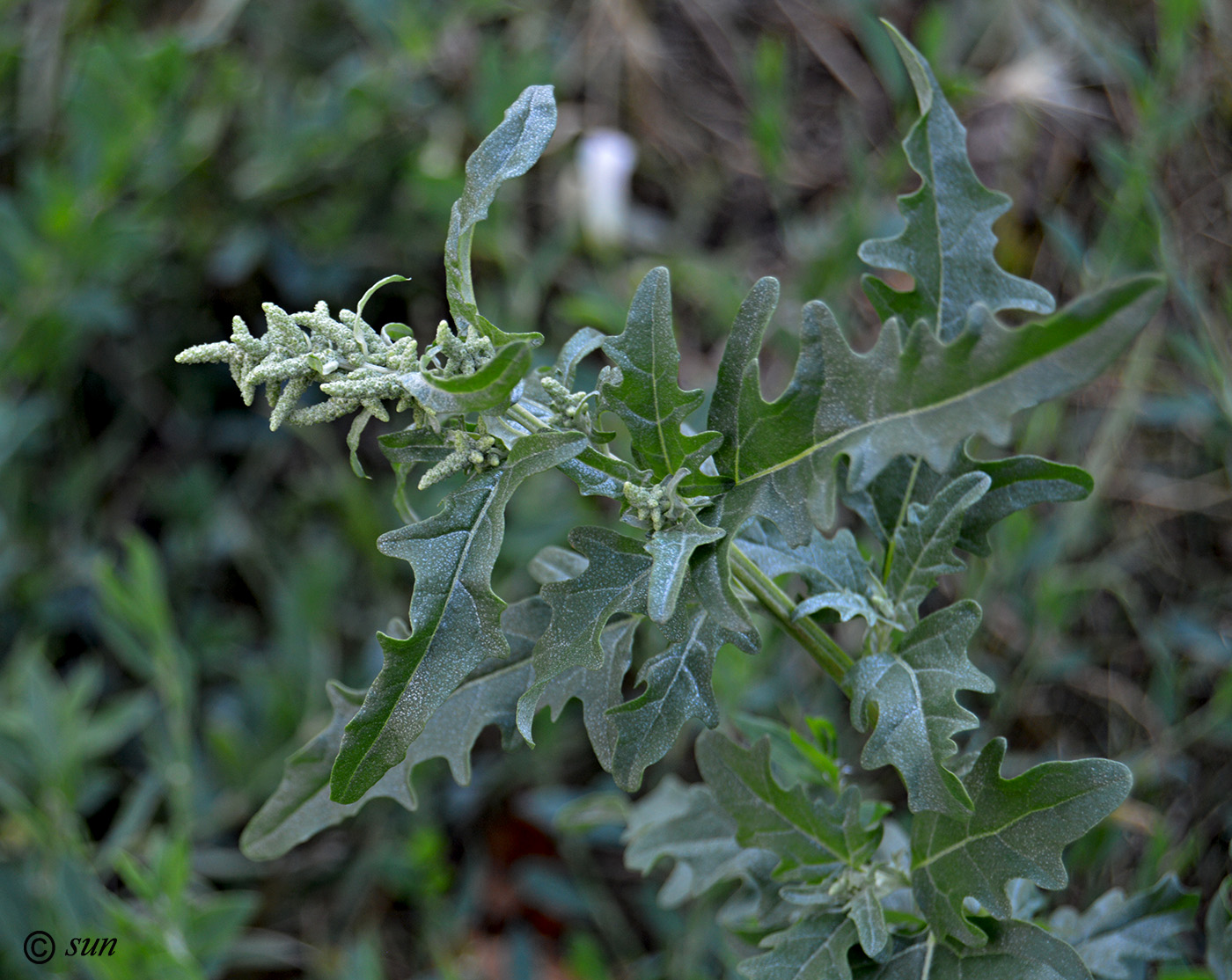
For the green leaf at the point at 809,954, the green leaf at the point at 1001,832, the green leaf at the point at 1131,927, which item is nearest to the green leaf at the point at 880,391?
the green leaf at the point at 1001,832

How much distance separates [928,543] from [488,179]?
1.89 ft

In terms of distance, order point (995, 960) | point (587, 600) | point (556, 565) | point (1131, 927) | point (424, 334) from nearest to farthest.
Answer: point (587, 600) → point (995, 960) → point (556, 565) → point (1131, 927) → point (424, 334)

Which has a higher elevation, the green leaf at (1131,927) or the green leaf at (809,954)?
the green leaf at (809,954)

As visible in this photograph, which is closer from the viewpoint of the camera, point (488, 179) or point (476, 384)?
point (476, 384)

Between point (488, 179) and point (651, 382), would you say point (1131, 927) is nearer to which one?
point (651, 382)

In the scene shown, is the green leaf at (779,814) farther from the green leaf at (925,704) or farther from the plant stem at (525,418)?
the plant stem at (525,418)

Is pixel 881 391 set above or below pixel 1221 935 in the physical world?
above

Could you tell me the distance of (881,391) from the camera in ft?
2.94

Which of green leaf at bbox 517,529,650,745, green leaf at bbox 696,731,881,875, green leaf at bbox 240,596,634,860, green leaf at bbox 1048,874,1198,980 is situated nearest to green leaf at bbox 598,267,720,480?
green leaf at bbox 517,529,650,745

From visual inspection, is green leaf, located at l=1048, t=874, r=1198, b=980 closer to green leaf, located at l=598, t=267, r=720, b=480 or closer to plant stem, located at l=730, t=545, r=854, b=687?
plant stem, located at l=730, t=545, r=854, b=687

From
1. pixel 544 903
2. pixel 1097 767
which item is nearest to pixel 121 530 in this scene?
pixel 544 903

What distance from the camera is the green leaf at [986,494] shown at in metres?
1.04

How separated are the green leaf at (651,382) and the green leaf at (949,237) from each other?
27 centimetres

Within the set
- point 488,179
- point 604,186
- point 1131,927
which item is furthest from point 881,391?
point 604,186
